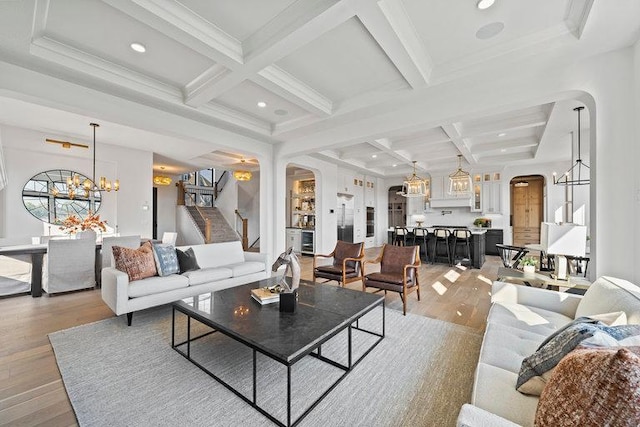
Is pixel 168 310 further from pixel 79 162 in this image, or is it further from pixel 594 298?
pixel 79 162

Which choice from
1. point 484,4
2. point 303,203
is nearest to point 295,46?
point 484,4

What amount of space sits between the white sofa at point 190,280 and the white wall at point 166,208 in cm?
673

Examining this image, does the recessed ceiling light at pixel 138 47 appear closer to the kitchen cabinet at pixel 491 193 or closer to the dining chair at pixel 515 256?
the dining chair at pixel 515 256

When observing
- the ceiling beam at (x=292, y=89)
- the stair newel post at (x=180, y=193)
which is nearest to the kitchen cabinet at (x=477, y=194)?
the ceiling beam at (x=292, y=89)

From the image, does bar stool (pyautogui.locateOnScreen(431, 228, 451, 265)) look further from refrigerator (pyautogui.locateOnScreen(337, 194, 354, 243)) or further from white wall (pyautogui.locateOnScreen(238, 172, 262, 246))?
white wall (pyautogui.locateOnScreen(238, 172, 262, 246))

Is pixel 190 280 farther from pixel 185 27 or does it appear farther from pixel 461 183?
pixel 461 183

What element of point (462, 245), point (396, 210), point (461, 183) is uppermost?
point (461, 183)

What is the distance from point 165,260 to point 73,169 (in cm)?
450

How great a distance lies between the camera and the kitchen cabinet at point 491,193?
27.8 feet

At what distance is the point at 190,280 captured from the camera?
347cm

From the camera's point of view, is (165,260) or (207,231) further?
(207,231)

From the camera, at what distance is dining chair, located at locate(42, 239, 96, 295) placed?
4059mm

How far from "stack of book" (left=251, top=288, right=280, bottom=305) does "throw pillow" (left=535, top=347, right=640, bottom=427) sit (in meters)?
1.96

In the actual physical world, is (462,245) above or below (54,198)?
below
